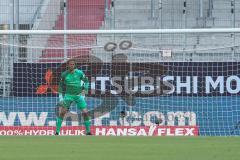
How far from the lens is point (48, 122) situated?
17453 mm

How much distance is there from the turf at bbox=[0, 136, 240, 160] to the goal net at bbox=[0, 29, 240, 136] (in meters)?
6.91

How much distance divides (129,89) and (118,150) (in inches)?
349

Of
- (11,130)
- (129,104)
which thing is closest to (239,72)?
(129,104)

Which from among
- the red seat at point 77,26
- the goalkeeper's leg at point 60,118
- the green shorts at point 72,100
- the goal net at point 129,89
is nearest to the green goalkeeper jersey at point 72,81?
the green shorts at point 72,100

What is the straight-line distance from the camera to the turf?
25.7 ft

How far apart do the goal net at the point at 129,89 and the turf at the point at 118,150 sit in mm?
6914

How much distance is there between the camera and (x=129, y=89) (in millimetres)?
17625

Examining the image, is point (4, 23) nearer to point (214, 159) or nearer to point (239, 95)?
point (239, 95)

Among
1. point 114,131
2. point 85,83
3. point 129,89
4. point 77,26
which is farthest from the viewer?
point 77,26

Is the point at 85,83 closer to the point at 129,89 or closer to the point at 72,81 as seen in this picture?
the point at 72,81

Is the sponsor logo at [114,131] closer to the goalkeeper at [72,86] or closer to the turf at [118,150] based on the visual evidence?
the goalkeeper at [72,86]

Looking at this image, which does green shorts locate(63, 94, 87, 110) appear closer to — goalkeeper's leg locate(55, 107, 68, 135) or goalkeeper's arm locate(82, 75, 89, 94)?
goalkeeper's leg locate(55, 107, 68, 135)

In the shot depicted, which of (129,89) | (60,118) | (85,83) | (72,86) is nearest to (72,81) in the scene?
(72,86)

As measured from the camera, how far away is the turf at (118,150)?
7.83 meters
